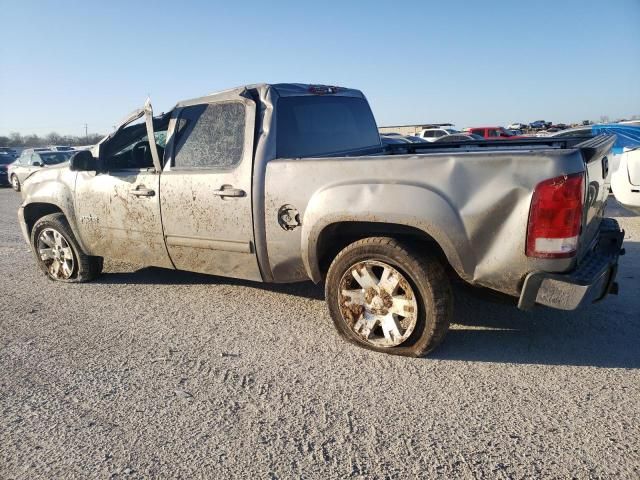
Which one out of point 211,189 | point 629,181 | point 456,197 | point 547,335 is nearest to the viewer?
point 456,197

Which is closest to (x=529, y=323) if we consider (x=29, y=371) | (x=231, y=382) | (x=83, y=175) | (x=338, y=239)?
(x=338, y=239)

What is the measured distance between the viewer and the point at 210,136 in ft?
13.4

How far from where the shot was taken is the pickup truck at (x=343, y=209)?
280 cm

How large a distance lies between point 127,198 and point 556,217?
3546mm

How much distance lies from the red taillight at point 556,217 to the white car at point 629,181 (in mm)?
5036

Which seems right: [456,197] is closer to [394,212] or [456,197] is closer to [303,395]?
[394,212]

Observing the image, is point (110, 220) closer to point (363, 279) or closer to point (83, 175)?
→ point (83, 175)

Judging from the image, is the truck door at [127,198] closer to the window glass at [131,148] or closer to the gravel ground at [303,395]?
the window glass at [131,148]

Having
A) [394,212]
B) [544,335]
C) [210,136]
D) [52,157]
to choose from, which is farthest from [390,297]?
[52,157]

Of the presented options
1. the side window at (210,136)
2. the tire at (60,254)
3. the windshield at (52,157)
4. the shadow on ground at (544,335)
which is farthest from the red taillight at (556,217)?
the windshield at (52,157)

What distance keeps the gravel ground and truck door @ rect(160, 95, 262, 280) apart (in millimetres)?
533

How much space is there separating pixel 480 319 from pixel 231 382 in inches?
81.6

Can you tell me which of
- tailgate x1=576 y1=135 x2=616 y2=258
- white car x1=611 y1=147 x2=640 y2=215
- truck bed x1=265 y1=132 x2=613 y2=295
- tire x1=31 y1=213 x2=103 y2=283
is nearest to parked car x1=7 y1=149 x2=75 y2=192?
tire x1=31 y1=213 x2=103 y2=283

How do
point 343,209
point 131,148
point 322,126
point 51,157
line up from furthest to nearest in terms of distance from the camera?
1. point 51,157
2. point 131,148
3. point 322,126
4. point 343,209
